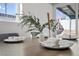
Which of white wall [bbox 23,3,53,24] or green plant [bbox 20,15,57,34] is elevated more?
white wall [bbox 23,3,53,24]

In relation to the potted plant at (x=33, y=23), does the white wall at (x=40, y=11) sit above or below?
above

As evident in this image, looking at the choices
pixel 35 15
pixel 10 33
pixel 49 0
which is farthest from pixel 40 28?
pixel 49 0

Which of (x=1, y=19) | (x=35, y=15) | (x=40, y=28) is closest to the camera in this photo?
(x=40, y=28)

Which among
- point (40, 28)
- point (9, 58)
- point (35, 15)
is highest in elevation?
point (35, 15)

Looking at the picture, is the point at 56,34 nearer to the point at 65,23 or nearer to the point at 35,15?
the point at 65,23

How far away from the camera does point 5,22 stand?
1337 mm

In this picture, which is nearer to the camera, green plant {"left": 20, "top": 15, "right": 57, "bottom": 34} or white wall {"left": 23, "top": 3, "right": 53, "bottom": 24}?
green plant {"left": 20, "top": 15, "right": 57, "bottom": 34}

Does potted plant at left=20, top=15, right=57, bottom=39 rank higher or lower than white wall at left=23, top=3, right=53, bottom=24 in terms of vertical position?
lower

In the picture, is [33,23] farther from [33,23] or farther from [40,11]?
[40,11]

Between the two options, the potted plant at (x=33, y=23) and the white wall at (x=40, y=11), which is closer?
the potted plant at (x=33, y=23)

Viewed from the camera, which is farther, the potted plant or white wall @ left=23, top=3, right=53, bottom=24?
white wall @ left=23, top=3, right=53, bottom=24

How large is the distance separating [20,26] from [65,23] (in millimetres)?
475

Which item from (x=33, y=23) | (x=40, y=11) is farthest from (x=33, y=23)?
(x=40, y=11)

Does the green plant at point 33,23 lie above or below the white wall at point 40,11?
below
